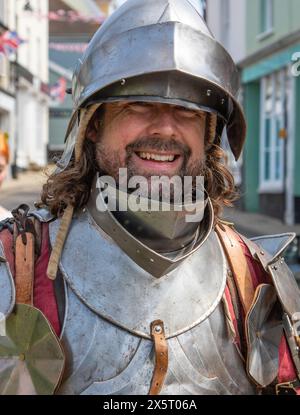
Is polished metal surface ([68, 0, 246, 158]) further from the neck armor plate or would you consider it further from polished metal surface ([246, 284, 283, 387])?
polished metal surface ([246, 284, 283, 387])

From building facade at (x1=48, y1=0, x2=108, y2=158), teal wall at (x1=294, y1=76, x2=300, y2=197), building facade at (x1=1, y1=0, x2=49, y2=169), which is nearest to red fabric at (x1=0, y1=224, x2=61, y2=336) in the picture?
teal wall at (x1=294, y1=76, x2=300, y2=197)

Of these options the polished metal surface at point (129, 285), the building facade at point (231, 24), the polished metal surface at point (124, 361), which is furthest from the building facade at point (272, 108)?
the polished metal surface at point (124, 361)

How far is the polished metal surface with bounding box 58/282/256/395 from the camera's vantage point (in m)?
1.82

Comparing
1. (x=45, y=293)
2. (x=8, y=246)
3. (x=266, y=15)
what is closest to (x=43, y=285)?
(x=45, y=293)

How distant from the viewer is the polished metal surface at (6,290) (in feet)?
5.83

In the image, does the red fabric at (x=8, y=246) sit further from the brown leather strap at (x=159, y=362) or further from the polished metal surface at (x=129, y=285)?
the brown leather strap at (x=159, y=362)

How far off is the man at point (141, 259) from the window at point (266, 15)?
10742mm

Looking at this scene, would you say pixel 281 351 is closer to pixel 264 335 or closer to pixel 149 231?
pixel 264 335

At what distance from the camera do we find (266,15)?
12.6 m

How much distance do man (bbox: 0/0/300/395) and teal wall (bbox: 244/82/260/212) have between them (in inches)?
488

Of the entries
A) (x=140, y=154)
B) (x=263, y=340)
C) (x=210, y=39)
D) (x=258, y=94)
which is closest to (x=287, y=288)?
(x=263, y=340)

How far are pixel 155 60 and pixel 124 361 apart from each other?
829mm

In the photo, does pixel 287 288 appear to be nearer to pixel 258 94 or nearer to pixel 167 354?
pixel 167 354

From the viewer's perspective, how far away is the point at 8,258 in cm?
189
